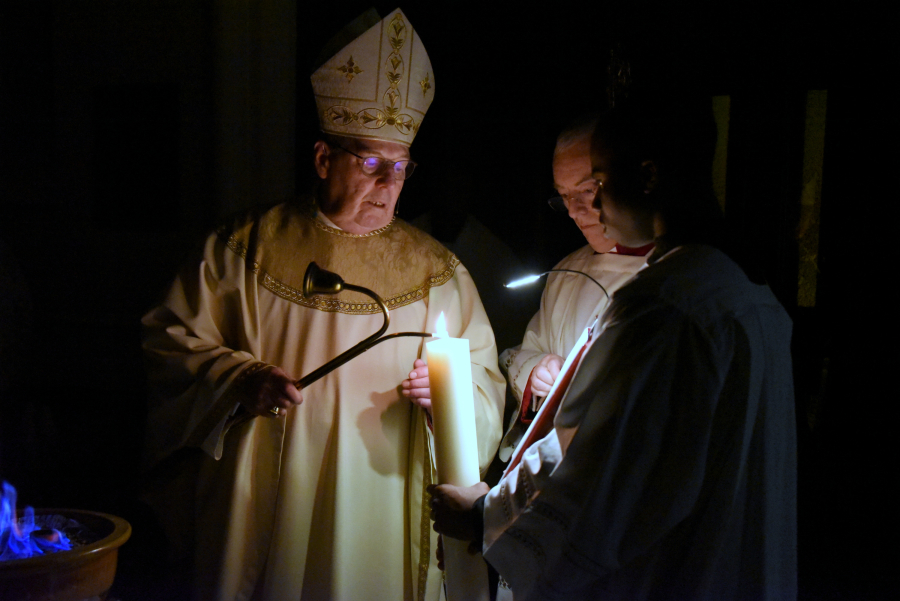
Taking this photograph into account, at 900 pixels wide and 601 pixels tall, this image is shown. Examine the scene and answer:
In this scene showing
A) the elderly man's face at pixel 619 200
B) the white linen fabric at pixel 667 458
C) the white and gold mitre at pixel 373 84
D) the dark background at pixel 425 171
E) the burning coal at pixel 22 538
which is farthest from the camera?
the white and gold mitre at pixel 373 84

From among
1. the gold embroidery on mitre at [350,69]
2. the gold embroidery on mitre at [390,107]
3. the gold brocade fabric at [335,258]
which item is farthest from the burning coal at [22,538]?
the gold embroidery on mitre at [350,69]

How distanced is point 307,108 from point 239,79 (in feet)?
1.23

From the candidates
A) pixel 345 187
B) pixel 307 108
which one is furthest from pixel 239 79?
pixel 345 187

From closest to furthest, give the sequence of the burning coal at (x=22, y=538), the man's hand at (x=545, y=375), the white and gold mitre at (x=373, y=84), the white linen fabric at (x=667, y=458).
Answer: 1. the white linen fabric at (x=667, y=458)
2. the burning coal at (x=22, y=538)
3. the man's hand at (x=545, y=375)
4. the white and gold mitre at (x=373, y=84)

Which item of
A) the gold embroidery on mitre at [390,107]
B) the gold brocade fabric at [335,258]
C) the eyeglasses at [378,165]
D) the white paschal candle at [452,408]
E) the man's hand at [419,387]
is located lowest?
the man's hand at [419,387]

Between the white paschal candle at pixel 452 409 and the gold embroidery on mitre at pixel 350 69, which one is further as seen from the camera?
the gold embroidery on mitre at pixel 350 69

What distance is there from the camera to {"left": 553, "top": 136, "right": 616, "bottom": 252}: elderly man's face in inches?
83.1

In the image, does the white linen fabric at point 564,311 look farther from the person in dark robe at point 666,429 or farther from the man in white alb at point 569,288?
the person in dark robe at point 666,429

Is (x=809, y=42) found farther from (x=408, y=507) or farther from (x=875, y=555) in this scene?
(x=408, y=507)

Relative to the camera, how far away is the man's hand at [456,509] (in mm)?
1471

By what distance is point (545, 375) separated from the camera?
82.7 inches

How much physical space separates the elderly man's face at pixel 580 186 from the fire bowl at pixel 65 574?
64.1 inches

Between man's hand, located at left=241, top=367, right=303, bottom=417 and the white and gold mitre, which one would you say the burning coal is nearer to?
man's hand, located at left=241, top=367, right=303, bottom=417

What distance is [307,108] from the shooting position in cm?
360
